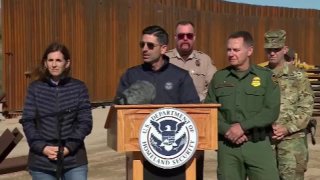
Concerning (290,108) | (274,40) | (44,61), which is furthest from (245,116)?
(44,61)

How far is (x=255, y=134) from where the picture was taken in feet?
13.4

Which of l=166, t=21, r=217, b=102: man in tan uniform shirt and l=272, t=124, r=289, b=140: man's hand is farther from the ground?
l=166, t=21, r=217, b=102: man in tan uniform shirt

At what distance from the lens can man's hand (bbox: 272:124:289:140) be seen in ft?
14.7

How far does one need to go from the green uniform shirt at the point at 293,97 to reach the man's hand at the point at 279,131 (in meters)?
0.12

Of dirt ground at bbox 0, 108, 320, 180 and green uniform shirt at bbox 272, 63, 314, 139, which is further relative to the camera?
dirt ground at bbox 0, 108, 320, 180

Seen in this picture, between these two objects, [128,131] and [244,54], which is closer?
[128,131]

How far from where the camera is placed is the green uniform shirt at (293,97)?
4.73 m

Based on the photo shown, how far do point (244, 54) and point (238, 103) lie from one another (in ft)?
1.10

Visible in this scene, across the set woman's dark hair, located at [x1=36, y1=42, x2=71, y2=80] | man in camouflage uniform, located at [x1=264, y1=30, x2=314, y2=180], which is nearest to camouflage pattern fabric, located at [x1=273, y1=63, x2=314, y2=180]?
man in camouflage uniform, located at [x1=264, y1=30, x2=314, y2=180]

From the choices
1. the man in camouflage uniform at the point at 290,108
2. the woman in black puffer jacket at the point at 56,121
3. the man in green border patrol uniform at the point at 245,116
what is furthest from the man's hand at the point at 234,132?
the woman in black puffer jacket at the point at 56,121

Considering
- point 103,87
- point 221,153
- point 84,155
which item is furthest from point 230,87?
point 103,87

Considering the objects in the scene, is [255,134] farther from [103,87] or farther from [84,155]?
[103,87]

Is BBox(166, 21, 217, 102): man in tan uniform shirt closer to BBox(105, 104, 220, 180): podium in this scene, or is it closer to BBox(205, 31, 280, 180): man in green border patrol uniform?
BBox(205, 31, 280, 180): man in green border patrol uniform

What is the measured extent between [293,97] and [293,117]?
16 centimetres
